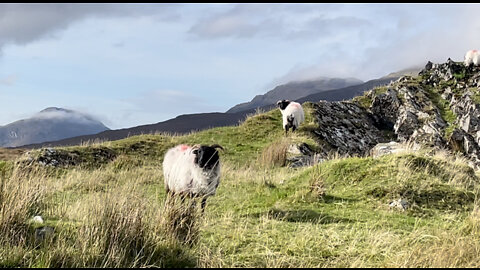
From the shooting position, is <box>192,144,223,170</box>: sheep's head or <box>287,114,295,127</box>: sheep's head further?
<box>287,114,295,127</box>: sheep's head

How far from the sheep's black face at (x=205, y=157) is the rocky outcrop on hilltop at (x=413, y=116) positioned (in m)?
13.1

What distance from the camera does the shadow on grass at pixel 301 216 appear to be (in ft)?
26.6

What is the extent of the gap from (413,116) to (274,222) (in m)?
20.9

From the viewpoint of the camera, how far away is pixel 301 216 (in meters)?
8.45

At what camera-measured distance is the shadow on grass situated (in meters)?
8.10

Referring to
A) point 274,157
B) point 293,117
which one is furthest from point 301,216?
point 293,117

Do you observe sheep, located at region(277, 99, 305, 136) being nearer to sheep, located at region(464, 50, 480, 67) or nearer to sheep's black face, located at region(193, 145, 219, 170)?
sheep's black face, located at region(193, 145, 219, 170)

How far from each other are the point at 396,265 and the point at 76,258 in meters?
3.81

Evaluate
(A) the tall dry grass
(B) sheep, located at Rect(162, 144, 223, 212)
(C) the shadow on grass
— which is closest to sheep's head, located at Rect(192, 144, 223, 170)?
(B) sheep, located at Rect(162, 144, 223, 212)

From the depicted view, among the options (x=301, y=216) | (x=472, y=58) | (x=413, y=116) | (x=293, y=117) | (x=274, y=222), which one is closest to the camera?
(x=274, y=222)

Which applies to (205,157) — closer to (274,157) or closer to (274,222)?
(274,222)

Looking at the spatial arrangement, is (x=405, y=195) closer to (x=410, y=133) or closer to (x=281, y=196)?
(x=281, y=196)

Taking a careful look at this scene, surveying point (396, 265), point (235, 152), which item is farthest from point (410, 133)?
point (396, 265)

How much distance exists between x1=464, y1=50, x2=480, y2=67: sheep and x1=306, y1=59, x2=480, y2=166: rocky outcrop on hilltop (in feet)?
1.27
